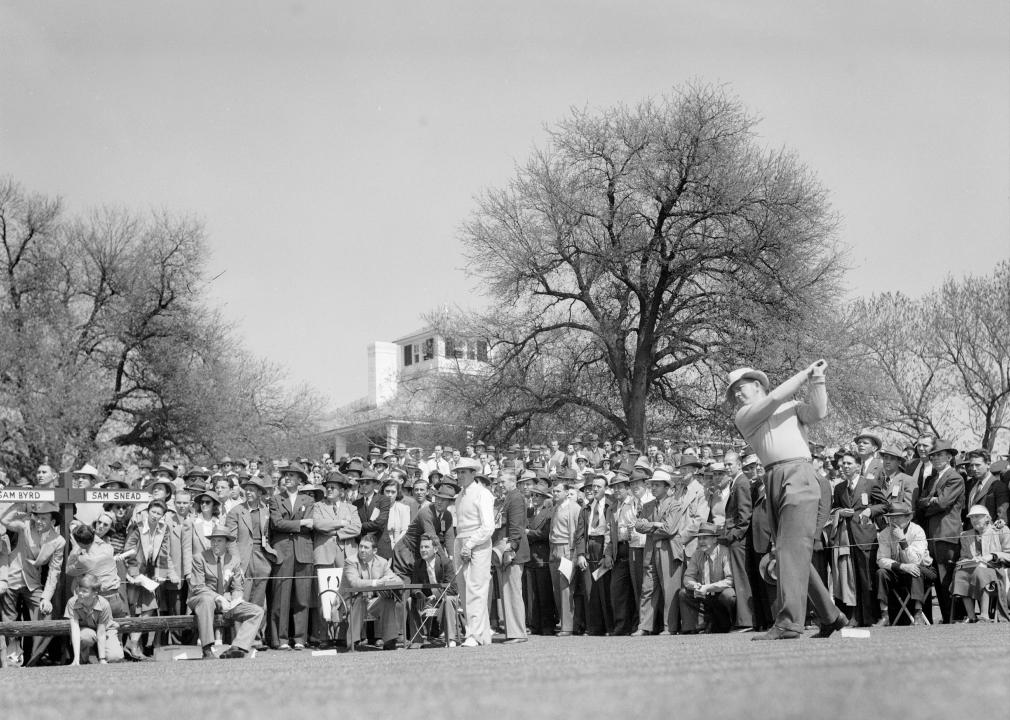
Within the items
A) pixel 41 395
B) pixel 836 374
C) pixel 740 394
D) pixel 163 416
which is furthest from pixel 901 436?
pixel 740 394

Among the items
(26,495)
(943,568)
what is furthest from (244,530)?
(943,568)

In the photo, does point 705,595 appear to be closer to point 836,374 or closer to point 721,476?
point 721,476

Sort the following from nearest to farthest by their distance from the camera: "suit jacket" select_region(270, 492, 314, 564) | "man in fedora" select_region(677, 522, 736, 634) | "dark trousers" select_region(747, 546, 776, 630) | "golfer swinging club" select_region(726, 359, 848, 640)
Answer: "golfer swinging club" select_region(726, 359, 848, 640) < "dark trousers" select_region(747, 546, 776, 630) < "man in fedora" select_region(677, 522, 736, 634) < "suit jacket" select_region(270, 492, 314, 564)

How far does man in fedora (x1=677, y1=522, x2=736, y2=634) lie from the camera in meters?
15.7

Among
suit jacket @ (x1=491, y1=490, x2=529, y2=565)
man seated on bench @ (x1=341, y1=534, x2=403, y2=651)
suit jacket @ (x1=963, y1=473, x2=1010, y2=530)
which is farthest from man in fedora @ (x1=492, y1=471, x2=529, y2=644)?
suit jacket @ (x1=963, y1=473, x2=1010, y2=530)

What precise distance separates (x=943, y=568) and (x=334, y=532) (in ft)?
25.5

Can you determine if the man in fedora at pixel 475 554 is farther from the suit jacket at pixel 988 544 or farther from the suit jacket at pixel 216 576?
the suit jacket at pixel 988 544

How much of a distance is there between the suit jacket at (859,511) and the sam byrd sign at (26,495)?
31.0 feet

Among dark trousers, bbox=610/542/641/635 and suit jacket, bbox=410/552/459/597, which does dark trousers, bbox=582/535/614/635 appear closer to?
dark trousers, bbox=610/542/641/635

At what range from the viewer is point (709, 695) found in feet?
16.2

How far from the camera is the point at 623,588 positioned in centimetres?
1739

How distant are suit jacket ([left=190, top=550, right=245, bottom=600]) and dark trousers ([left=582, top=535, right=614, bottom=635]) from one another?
4878 mm

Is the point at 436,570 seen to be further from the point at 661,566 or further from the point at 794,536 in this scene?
the point at 794,536

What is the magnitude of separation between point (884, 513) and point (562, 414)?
92.3 feet
